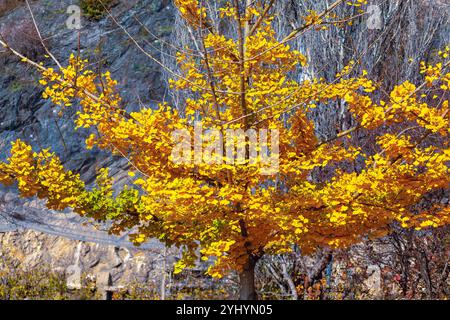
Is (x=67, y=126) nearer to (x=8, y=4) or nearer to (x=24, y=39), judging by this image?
(x=24, y=39)

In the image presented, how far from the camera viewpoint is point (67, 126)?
62.0 ft

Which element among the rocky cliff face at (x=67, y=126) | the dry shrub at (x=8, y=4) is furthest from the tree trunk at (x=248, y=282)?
→ the dry shrub at (x=8, y=4)

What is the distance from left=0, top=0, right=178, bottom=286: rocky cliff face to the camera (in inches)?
537

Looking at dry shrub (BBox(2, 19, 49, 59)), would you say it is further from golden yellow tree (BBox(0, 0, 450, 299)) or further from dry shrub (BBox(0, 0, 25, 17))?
golden yellow tree (BBox(0, 0, 450, 299))

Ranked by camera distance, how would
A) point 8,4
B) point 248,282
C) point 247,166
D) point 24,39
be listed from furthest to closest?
point 8,4, point 24,39, point 248,282, point 247,166

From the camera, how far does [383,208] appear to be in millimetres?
6051

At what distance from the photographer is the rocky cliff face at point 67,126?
44.8ft

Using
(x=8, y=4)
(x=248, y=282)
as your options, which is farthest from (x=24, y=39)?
(x=248, y=282)

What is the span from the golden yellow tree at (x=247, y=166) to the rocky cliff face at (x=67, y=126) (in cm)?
401

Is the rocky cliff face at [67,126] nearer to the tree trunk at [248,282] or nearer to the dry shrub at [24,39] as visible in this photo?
the dry shrub at [24,39]

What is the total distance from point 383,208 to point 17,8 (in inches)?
818

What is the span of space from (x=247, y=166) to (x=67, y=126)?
1399 cm
